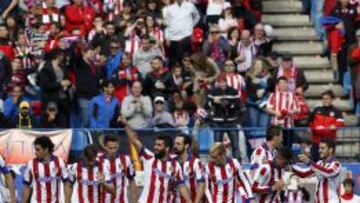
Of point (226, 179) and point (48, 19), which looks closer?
point (226, 179)

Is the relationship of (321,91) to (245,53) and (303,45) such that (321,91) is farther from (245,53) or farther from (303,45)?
(245,53)

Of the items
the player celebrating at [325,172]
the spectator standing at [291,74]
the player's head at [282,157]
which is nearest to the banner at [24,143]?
the spectator standing at [291,74]

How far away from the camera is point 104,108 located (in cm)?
3011

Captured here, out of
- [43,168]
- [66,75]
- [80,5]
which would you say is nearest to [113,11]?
[80,5]

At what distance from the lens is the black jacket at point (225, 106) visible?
29766 millimetres

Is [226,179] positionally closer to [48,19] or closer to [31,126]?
[31,126]

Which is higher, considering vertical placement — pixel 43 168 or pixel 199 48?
pixel 199 48

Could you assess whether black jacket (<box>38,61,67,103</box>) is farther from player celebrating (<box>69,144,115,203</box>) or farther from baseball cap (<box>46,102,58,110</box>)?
player celebrating (<box>69,144,115,203</box>)

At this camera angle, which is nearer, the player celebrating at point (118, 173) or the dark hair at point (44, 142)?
the dark hair at point (44, 142)

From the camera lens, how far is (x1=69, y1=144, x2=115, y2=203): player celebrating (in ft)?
85.5

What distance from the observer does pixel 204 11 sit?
1328 inches

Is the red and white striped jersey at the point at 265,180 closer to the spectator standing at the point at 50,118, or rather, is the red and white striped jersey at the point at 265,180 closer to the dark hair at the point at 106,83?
the dark hair at the point at 106,83

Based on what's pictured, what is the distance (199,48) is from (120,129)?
395 centimetres

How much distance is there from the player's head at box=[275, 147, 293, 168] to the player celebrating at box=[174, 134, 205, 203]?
1.29 metres
